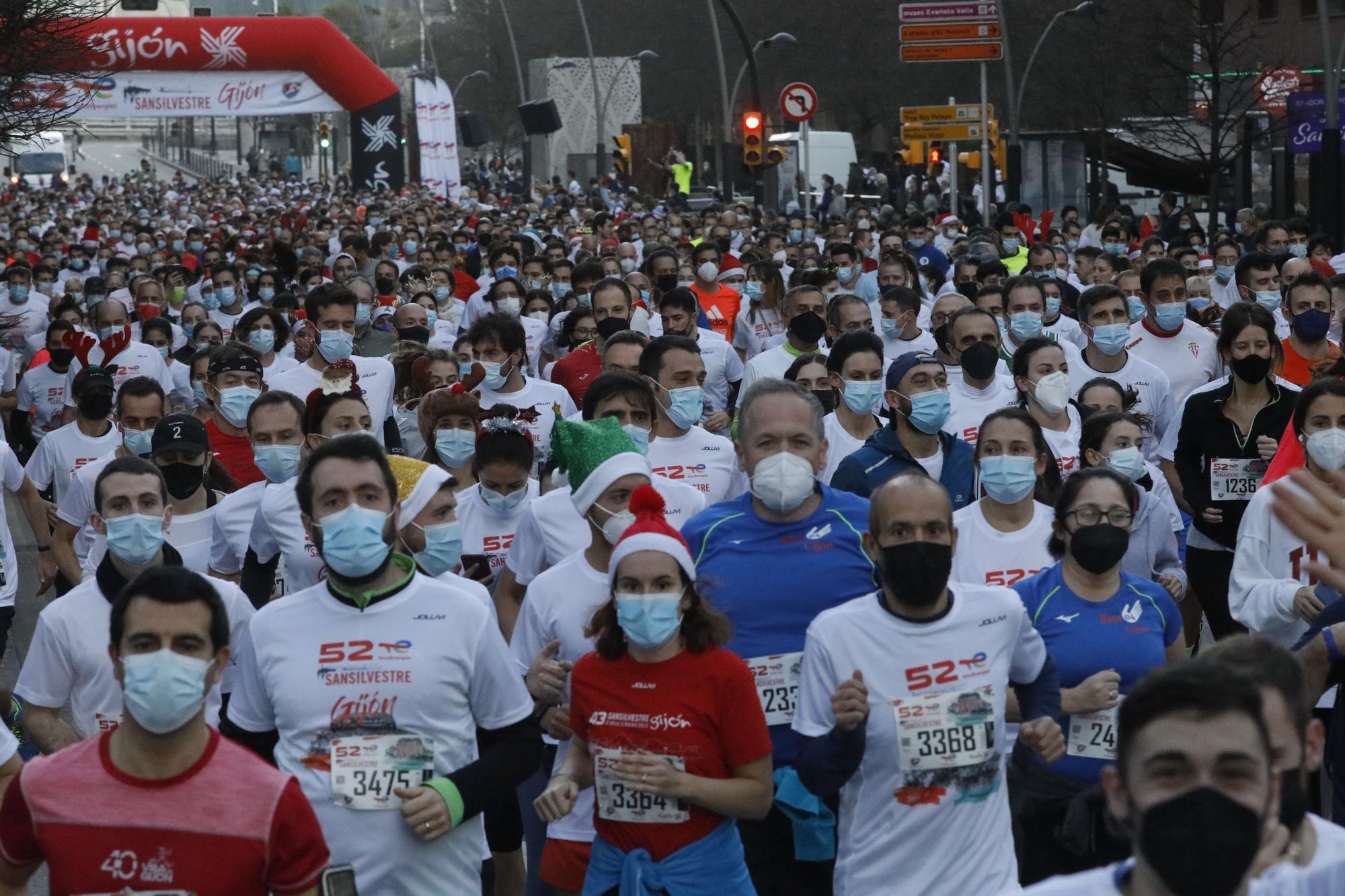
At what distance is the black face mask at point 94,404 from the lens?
10391 millimetres

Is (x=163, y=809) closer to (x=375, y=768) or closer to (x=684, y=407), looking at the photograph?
(x=375, y=768)

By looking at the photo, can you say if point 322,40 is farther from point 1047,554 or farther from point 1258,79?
point 1047,554

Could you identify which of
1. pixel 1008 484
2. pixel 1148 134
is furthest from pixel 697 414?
pixel 1148 134

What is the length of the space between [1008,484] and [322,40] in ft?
106

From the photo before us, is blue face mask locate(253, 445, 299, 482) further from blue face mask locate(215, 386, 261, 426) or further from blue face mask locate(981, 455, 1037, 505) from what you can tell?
blue face mask locate(981, 455, 1037, 505)

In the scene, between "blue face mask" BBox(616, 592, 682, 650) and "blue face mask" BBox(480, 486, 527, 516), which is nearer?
"blue face mask" BBox(616, 592, 682, 650)

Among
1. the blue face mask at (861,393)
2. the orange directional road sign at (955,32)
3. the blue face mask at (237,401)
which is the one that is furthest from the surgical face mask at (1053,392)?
the orange directional road sign at (955,32)

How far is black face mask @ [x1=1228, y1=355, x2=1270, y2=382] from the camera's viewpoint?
8961 mm

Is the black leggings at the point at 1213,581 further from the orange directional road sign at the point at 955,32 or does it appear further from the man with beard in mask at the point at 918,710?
the orange directional road sign at the point at 955,32

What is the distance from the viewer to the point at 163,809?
13.0ft

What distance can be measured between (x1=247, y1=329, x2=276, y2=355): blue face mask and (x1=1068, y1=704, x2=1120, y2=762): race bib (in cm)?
809

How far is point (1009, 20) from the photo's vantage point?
48312mm

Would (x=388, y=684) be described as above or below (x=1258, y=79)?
below

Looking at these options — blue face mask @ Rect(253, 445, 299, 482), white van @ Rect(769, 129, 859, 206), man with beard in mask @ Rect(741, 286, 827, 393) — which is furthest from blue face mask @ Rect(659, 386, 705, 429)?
white van @ Rect(769, 129, 859, 206)
